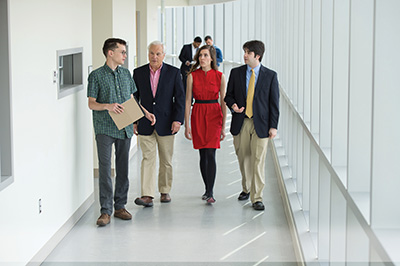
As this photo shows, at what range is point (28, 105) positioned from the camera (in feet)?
15.4

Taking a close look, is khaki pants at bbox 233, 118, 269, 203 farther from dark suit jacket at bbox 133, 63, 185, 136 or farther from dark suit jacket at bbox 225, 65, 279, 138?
dark suit jacket at bbox 133, 63, 185, 136

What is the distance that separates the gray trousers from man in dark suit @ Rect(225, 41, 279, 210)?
3.90 ft

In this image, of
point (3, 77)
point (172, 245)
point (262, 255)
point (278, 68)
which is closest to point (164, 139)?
point (172, 245)

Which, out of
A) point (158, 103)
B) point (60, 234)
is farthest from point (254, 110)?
point (60, 234)

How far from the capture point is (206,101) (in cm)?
674

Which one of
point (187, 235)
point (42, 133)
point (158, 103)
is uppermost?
point (158, 103)

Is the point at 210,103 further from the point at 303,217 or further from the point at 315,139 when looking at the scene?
the point at 315,139

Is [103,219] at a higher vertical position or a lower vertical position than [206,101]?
lower

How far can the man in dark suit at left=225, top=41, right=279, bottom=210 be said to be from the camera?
6426 mm

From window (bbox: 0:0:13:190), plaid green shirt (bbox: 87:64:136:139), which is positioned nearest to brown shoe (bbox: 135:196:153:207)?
plaid green shirt (bbox: 87:64:136:139)

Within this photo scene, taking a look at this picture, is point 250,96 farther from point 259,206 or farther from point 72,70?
point 72,70

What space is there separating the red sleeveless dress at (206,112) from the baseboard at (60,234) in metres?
1.32

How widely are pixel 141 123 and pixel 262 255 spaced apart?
2111 millimetres

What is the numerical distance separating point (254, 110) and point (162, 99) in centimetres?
97
